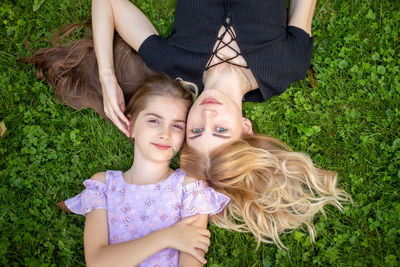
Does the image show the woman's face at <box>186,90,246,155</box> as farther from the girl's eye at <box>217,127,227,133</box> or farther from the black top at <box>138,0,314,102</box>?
the black top at <box>138,0,314,102</box>

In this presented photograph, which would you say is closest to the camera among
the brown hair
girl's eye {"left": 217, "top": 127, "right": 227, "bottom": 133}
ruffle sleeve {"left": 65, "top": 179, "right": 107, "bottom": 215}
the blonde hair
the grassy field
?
girl's eye {"left": 217, "top": 127, "right": 227, "bottom": 133}

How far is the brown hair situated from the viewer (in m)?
4.37

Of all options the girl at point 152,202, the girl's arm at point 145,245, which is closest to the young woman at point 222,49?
the girl at point 152,202

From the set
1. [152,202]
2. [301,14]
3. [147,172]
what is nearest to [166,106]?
[147,172]

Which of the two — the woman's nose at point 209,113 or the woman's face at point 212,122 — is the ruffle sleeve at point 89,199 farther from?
the woman's nose at point 209,113

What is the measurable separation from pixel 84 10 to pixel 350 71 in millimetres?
3459

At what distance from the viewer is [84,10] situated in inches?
186

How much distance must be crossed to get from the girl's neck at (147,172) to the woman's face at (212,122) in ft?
1.58

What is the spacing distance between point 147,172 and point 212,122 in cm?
96

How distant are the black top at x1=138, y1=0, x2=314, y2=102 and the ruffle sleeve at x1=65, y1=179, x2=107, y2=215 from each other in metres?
1.51

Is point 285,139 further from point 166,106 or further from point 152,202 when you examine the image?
point 152,202

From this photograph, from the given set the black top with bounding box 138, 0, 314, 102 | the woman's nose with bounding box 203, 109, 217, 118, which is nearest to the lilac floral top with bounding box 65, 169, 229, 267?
the woman's nose with bounding box 203, 109, 217, 118

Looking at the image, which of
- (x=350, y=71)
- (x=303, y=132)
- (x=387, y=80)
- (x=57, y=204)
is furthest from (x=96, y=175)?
(x=387, y=80)

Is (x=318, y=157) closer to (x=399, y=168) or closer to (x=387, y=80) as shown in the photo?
(x=399, y=168)
